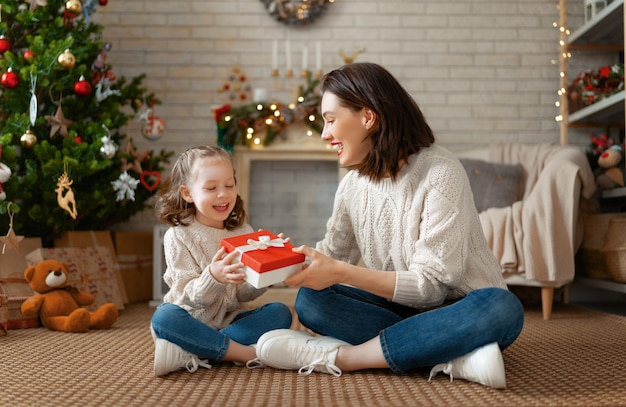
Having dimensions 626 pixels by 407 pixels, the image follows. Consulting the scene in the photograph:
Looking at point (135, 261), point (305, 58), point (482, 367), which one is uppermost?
point (305, 58)

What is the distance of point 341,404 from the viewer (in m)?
1.29

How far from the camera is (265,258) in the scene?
1426 mm

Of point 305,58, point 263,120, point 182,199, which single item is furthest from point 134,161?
point 182,199

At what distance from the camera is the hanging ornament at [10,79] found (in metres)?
2.57

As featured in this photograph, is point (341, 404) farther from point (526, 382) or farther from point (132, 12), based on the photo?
point (132, 12)

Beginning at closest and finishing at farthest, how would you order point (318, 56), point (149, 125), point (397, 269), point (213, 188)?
1. point (397, 269)
2. point (213, 188)
3. point (149, 125)
4. point (318, 56)

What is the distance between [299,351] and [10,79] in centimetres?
172

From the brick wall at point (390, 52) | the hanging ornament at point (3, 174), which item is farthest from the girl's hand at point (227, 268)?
the brick wall at point (390, 52)

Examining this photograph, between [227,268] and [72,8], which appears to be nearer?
[227,268]

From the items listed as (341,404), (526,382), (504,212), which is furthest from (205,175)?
(504,212)

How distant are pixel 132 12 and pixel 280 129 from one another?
107cm

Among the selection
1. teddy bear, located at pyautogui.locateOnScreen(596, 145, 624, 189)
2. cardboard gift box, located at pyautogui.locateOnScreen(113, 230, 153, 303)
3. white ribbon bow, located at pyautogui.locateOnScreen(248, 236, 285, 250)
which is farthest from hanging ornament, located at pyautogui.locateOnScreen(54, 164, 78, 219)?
teddy bear, located at pyautogui.locateOnScreen(596, 145, 624, 189)

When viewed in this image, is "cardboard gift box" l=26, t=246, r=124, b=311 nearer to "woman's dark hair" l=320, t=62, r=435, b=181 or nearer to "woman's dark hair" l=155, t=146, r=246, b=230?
"woman's dark hair" l=155, t=146, r=246, b=230

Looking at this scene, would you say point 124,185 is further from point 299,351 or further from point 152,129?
point 299,351
